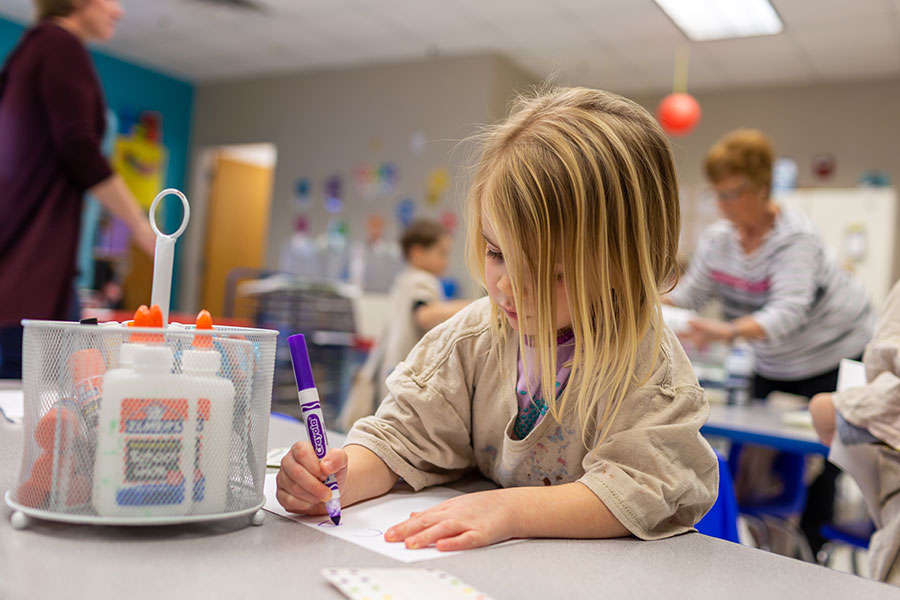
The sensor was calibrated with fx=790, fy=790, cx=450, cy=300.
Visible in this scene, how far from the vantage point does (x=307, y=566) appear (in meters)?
0.56

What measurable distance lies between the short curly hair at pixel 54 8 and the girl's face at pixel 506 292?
151 centimetres

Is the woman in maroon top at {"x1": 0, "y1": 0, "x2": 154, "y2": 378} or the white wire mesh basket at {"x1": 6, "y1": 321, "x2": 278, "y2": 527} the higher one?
the woman in maroon top at {"x1": 0, "y1": 0, "x2": 154, "y2": 378}

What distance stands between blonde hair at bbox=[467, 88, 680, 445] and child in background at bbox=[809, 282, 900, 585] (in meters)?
0.39

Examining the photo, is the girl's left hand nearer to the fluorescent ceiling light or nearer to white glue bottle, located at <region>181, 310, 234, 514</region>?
white glue bottle, located at <region>181, 310, 234, 514</region>

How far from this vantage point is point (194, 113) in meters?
7.15

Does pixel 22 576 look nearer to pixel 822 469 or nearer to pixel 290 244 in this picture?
pixel 822 469

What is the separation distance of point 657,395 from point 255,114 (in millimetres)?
6539

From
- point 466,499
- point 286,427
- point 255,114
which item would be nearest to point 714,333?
point 286,427

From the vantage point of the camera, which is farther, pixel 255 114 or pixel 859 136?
pixel 255 114

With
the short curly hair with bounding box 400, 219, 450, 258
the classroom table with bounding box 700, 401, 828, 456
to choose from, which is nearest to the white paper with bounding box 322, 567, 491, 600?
the classroom table with bounding box 700, 401, 828, 456

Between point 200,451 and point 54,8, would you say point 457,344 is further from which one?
point 54,8

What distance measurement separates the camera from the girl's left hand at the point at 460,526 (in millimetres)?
642

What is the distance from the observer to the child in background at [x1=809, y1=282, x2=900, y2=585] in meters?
0.97

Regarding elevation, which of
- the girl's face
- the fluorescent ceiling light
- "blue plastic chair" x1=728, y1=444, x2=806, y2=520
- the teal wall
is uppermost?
the fluorescent ceiling light
